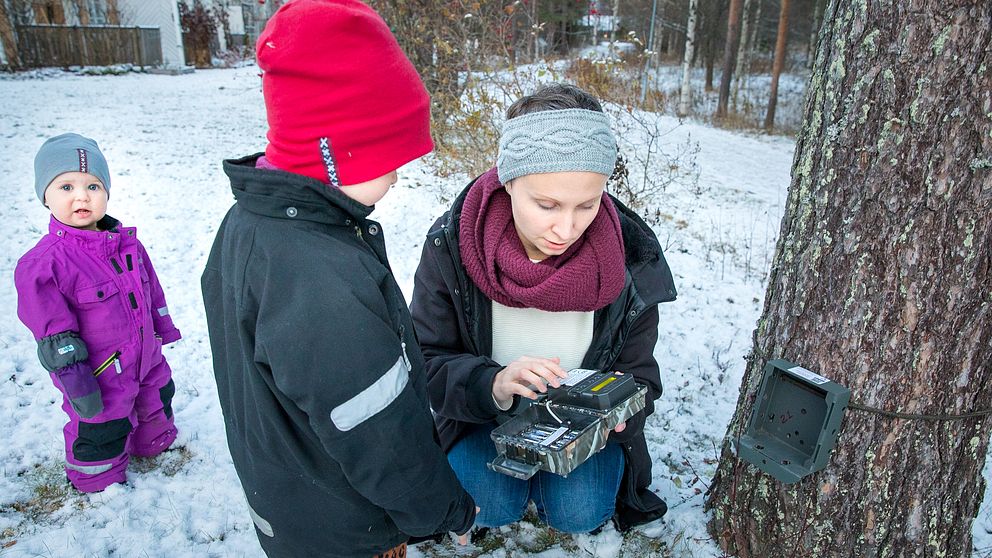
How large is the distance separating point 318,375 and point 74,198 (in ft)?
6.20

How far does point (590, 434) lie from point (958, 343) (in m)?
1.00

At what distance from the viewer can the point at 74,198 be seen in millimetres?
2426

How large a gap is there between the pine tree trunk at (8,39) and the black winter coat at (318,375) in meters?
20.1

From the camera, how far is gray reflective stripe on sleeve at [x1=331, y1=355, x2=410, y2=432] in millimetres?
1241

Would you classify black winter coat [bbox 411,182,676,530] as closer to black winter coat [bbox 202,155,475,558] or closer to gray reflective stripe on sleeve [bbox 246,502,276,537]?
black winter coat [bbox 202,155,475,558]

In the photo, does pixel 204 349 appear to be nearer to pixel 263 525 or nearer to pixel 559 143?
pixel 263 525

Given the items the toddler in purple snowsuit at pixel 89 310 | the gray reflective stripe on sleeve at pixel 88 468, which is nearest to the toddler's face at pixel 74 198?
the toddler in purple snowsuit at pixel 89 310

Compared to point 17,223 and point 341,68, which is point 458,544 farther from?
point 17,223

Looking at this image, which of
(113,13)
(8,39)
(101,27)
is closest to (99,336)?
(8,39)

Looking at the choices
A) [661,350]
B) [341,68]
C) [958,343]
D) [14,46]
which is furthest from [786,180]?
[14,46]

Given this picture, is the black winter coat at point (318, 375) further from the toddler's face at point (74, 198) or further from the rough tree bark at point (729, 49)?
the rough tree bark at point (729, 49)

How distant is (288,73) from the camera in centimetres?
125

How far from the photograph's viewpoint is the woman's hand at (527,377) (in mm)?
1734

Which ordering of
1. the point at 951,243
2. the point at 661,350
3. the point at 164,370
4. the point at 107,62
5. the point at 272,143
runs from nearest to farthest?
the point at 272,143
the point at 951,243
the point at 164,370
the point at 661,350
the point at 107,62
